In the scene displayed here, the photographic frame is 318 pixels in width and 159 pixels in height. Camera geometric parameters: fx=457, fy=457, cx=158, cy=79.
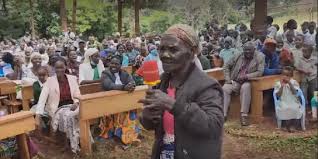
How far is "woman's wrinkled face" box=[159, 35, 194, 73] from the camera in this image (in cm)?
238

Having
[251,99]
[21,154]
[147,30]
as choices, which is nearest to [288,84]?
[251,99]

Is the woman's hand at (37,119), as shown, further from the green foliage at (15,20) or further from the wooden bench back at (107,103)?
the green foliage at (15,20)

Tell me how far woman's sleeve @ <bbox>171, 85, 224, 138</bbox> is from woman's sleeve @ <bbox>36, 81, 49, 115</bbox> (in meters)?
4.19

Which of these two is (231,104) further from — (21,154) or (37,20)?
(37,20)

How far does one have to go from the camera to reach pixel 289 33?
973cm

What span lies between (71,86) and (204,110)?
426 centimetres

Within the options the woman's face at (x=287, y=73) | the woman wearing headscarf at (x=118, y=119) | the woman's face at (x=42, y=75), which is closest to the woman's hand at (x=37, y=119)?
the woman's face at (x=42, y=75)

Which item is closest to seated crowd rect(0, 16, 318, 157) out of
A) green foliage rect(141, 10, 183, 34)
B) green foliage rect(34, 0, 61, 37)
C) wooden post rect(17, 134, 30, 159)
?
wooden post rect(17, 134, 30, 159)

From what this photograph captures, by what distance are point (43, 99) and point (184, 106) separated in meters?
4.33

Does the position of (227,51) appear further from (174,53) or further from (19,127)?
(174,53)

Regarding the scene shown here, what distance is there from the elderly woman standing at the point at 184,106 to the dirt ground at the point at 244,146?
12.1 ft

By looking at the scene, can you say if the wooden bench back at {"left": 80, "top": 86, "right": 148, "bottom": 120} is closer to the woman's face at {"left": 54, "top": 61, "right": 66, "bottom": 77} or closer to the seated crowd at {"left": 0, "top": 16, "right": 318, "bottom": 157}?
the seated crowd at {"left": 0, "top": 16, "right": 318, "bottom": 157}

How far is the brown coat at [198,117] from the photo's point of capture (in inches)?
85.4

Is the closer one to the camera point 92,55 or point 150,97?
point 150,97
